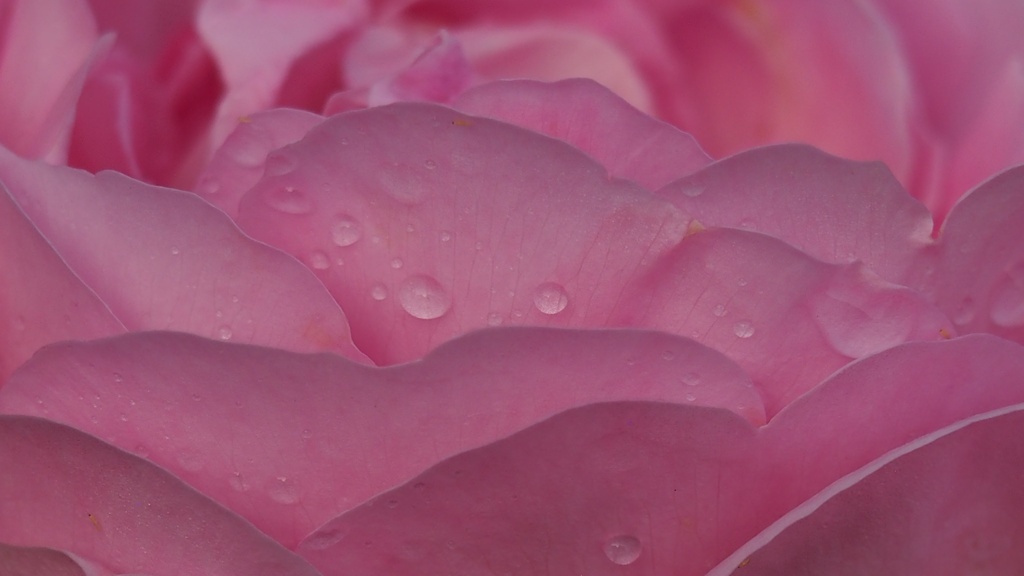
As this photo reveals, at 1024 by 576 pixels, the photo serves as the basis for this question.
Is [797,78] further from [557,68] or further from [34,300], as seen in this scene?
[34,300]

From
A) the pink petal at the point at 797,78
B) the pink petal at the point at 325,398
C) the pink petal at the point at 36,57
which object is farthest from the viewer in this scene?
the pink petal at the point at 797,78

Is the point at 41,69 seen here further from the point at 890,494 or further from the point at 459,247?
the point at 890,494

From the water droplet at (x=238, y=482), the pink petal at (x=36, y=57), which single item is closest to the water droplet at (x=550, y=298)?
the water droplet at (x=238, y=482)

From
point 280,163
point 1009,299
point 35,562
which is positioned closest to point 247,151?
point 280,163

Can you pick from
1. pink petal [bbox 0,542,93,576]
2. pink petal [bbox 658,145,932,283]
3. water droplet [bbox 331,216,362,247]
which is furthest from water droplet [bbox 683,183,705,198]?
pink petal [bbox 0,542,93,576]

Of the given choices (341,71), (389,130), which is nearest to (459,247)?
(389,130)

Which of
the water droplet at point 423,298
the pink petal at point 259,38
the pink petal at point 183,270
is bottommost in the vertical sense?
the water droplet at point 423,298

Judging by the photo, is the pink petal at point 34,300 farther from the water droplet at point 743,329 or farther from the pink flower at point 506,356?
the water droplet at point 743,329

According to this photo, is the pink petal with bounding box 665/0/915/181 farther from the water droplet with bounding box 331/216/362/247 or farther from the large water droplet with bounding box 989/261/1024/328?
the water droplet with bounding box 331/216/362/247

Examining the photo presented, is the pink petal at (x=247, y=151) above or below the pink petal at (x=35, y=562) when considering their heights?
above
